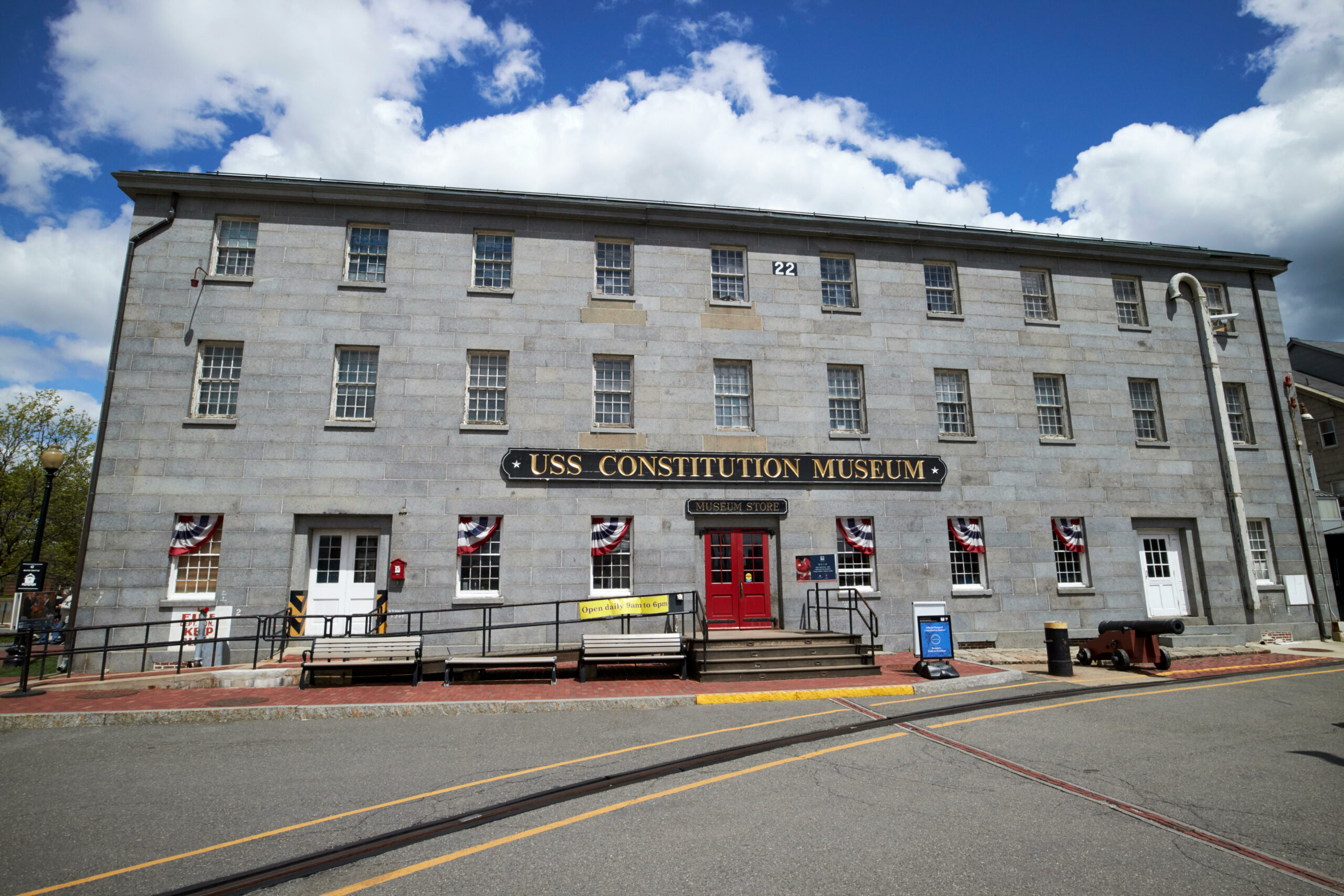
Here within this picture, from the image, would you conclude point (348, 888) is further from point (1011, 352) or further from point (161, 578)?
point (1011, 352)

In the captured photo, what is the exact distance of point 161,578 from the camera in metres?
15.6

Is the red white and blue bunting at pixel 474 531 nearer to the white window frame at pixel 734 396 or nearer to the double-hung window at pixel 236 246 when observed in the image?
the white window frame at pixel 734 396

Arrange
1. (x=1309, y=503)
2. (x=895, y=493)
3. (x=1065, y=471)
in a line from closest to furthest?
1. (x=895, y=493)
2. (x=1065, y=471)
3. (x=1309, y=503)

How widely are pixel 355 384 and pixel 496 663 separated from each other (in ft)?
27.5

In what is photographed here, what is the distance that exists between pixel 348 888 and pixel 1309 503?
27442 mm

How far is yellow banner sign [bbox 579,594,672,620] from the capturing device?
16297 millimetres

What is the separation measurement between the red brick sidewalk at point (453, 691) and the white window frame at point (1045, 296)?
11.3 meters

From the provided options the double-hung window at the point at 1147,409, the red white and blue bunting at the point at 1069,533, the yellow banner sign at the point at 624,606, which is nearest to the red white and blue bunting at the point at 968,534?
the red white and blue bunting at the point at 1069,533

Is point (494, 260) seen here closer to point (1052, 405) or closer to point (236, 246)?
point (236, 246)

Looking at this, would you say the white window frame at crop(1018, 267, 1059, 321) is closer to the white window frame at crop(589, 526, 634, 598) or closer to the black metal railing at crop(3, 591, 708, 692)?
the black metal railing at crop(3, 591, 708, 692)

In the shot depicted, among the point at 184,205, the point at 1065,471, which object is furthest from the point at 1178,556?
the point at 184,205

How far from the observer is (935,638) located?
14414mm

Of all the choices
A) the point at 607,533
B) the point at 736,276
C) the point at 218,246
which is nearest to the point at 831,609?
the point at 607,533

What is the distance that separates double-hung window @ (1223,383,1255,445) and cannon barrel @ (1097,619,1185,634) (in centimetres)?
1085
